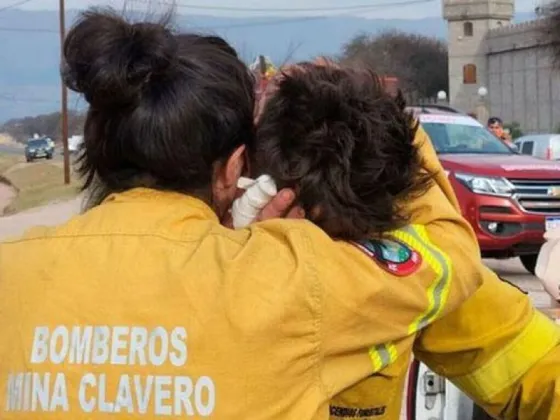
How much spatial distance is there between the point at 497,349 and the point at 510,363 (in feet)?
0.14

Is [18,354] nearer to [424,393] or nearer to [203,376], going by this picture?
[203,376]

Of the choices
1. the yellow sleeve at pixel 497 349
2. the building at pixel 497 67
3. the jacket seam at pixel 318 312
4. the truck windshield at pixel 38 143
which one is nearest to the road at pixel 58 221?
the yellow sleeve at pixel 497 349

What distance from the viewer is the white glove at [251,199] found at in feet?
6.81

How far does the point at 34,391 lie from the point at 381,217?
617mm

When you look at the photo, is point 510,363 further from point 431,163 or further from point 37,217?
point 37,217

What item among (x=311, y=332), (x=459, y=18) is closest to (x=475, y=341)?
(x=311, y=332)

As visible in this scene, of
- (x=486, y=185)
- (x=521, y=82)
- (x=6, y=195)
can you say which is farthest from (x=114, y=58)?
(x=521, y=82)

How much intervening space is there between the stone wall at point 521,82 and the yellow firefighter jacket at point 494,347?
80.2 metres

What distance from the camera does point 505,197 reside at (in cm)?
1266

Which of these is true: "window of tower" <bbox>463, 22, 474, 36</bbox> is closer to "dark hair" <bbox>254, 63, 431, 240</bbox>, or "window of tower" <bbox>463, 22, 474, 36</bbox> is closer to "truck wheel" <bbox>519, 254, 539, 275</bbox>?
"truck wheel" <bbox>519, 254, 539, 275</bbox>

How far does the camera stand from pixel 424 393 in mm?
3383

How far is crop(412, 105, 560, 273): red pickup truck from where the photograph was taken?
1259cm

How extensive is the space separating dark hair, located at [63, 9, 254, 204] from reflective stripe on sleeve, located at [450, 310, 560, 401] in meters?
0.62

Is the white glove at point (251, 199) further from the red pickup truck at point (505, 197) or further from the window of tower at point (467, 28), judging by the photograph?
the window of tower at point (467, 28)
